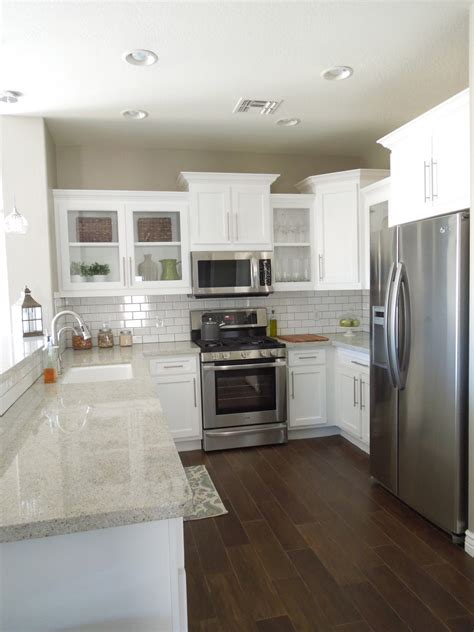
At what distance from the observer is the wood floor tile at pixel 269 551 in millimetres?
2240

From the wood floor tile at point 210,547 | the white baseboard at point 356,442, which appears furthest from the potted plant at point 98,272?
the white baseboard at point 356,442

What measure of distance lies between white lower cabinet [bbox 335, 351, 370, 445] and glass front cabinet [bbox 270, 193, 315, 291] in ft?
2.73

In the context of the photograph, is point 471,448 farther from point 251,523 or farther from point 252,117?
point 252,117

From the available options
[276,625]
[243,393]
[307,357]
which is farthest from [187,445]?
[276,625]

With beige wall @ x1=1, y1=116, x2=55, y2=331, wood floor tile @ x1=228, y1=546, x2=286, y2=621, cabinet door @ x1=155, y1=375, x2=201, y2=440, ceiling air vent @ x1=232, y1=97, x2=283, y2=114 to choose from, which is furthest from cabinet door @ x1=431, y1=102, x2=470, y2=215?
beige wall @ x1=1, y1=116, x2=55, y2=331

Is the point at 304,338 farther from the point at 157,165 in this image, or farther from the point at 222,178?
the point at 157,165

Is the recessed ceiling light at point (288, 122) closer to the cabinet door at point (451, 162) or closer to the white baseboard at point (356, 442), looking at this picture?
the cabinet door at point (451, 162)

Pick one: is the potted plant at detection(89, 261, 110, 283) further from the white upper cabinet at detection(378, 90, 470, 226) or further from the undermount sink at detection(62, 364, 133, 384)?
the white upper cabinet at detection(378, 90, 470, 226)

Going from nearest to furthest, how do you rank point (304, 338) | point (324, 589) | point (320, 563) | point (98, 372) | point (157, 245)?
1. point (324, 589)
2. point (320, 563)
3. point (98, 372)
4. point (157, 245)
5. point (304, 338)

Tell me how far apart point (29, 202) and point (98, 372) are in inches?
56.5

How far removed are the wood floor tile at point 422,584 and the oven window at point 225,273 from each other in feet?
8.04

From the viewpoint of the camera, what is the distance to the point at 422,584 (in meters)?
2.12

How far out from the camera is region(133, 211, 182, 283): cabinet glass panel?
4.03 metres

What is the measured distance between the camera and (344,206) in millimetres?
4152
